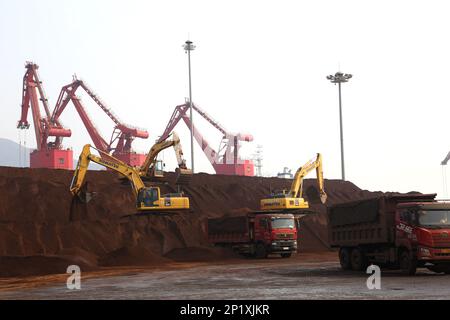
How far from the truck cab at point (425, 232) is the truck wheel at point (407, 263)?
0.04m

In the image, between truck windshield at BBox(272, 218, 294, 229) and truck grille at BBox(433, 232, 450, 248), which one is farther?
truck windshield at BBox(272, 218, 294, 229)

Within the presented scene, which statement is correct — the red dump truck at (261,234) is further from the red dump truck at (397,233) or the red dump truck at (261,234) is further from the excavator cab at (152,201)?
the red dump truck at (397,233)

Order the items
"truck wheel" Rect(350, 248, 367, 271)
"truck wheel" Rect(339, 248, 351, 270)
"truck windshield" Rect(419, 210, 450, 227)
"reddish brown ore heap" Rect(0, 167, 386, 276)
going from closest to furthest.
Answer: "truck windshield" Rect(419, 210, 450, 227)
"truck wheel" Rect(350, 248, 367, 271)
"truck wheel" Rect(339, 248, 351, 270)
"reddish brown ore heap" Rect(0, 167, 386, 276)

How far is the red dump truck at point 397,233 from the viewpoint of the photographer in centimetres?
2392

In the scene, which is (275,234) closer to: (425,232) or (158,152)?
(158,152)

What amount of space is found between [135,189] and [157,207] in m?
2.21

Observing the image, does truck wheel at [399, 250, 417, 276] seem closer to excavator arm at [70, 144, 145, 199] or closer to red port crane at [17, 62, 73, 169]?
excavator arm at [70, 144, 145, 199]

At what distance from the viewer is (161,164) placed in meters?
51.4

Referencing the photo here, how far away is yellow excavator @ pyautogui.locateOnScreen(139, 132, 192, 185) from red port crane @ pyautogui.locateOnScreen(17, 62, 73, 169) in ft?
160

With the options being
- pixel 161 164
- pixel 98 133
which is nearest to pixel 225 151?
pixel 98 133

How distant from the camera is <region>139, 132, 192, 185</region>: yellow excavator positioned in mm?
47562

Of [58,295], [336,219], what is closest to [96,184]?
[336,219]

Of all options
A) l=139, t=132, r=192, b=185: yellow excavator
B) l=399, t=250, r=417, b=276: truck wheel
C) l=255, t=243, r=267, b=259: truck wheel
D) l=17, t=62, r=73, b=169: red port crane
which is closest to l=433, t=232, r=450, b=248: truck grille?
l=399, t=250, r=417, b=276: truck wheel
